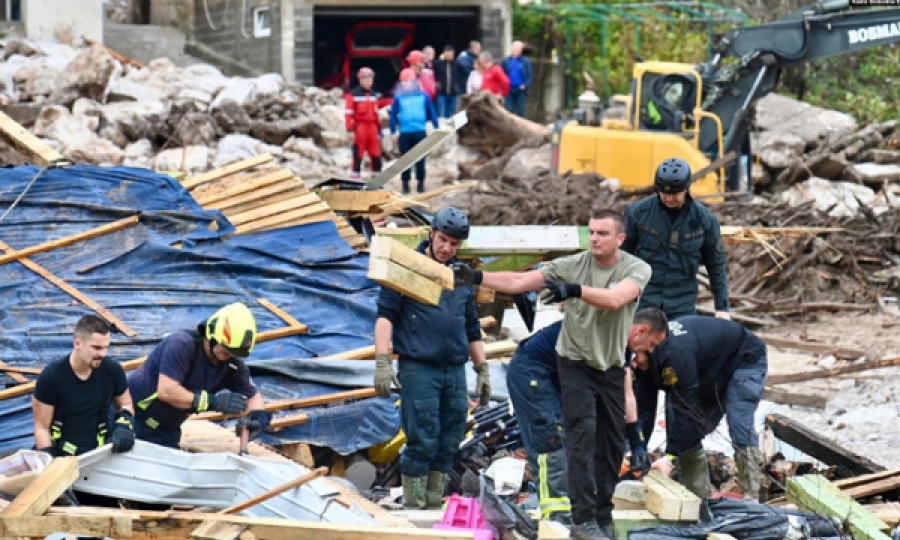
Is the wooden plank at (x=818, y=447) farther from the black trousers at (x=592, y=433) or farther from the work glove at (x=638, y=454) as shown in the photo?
the black trousers at (x=592, y=433)

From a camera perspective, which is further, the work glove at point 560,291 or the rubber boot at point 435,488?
the rubber boot at point 435,488

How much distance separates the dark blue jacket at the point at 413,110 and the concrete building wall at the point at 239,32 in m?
8.06

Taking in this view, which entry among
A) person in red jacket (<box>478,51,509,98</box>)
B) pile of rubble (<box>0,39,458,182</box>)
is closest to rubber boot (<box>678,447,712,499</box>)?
pile of rubble (<box>0,39,458,182</box>)

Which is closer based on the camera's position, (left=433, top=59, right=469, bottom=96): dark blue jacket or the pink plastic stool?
the pink plastic stool

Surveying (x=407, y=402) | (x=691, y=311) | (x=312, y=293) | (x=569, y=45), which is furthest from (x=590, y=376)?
(x=569, y=45)

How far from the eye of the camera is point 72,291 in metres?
9.86

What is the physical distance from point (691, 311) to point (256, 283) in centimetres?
350

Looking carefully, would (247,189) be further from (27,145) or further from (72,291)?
(72,291)

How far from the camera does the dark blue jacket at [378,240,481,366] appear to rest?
7516mm

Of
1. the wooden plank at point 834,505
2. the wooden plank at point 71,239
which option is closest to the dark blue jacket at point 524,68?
the wooden plank at point 71,239

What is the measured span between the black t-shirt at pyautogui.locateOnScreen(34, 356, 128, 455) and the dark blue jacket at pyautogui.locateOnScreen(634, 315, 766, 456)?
279 cm

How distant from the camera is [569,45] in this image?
92.7ft

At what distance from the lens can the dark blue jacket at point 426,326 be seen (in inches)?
296

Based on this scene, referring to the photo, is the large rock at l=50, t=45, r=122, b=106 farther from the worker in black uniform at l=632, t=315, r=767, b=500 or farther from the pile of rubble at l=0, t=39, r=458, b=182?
the worker in black uniform at l=632, t=315, r=767, b=500
